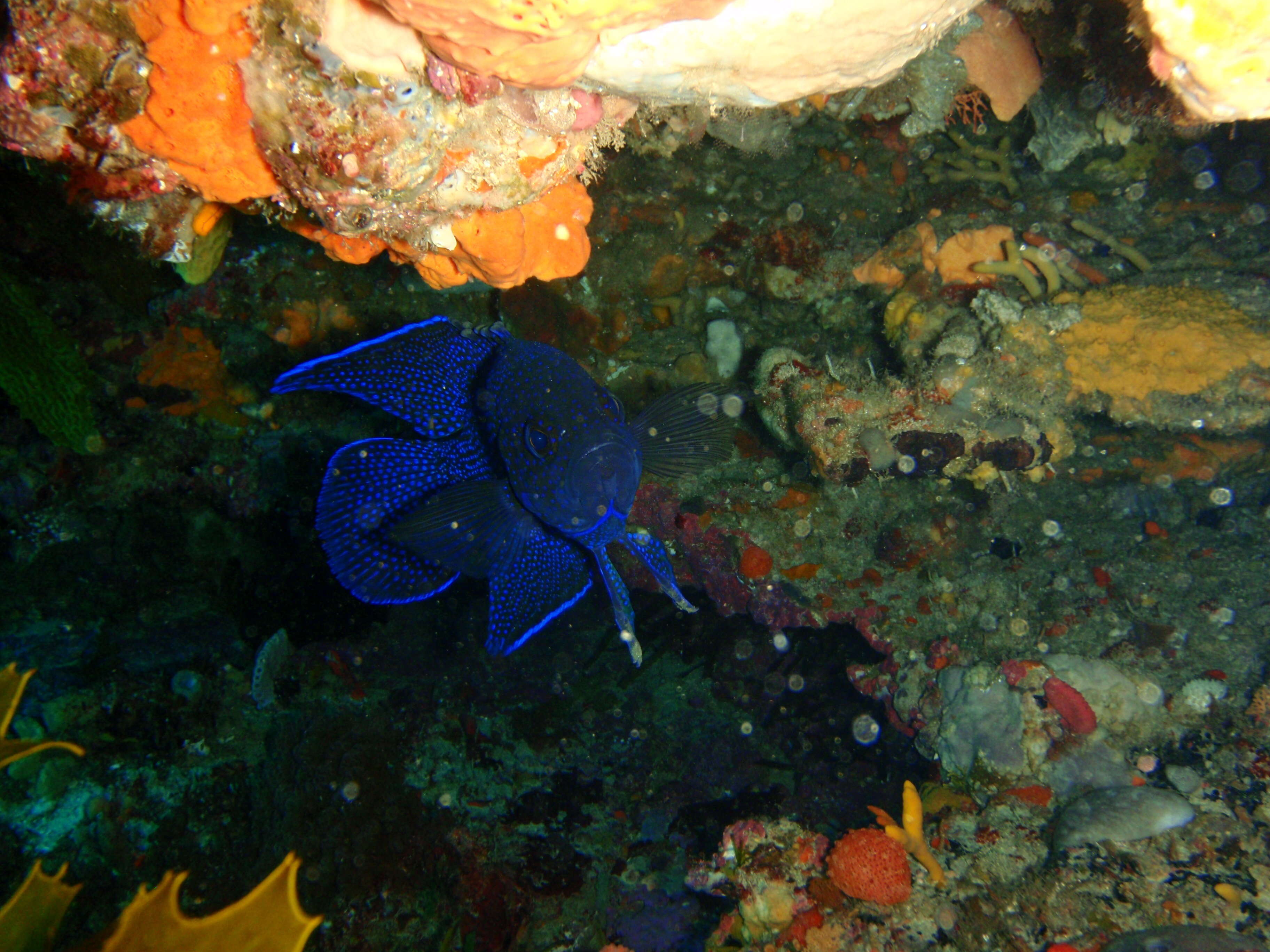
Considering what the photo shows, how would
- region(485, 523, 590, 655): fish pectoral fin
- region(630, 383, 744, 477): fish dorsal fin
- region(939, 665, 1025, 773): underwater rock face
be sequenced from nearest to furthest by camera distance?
region(630, 383, 744, 477): fish dorsal fin < region(485, 523, 590, 655): fish pectoral fin < region(939, 665, 1025, 773): underwater rock face

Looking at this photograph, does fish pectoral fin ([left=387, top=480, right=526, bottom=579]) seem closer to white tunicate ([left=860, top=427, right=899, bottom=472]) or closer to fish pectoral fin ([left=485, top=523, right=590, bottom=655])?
fish pectoral fin ([left=485, top=523, right=590, bottom=655])

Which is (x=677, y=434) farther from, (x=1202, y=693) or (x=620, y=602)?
(x=1202, y=693)

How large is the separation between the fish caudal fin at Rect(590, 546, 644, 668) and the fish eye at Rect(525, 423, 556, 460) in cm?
76

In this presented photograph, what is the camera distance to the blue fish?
10.8 feet

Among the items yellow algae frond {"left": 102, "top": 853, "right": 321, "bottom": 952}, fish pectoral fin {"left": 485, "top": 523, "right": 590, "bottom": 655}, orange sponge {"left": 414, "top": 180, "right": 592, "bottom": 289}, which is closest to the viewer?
yellow algae frond {"left": 102, "top": 853, "right": 321, "bottom": 952}

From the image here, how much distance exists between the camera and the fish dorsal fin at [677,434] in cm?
360

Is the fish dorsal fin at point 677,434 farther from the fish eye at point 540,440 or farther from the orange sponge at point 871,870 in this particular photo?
the orange sponge at point 871,870

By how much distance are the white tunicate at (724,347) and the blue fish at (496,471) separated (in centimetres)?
271

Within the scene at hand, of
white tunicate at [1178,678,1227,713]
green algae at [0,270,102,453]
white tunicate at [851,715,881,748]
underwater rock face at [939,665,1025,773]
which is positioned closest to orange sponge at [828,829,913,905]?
underwater rock face at [939,665,1025,773]

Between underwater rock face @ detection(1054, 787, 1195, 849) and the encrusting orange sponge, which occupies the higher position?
the encrusting orange sponge

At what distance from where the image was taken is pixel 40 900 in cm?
270

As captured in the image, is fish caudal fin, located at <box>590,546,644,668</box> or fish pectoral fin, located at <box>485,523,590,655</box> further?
fish pectoral fin, located at <box>485,523,590,655</box>

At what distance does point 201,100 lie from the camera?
6.89 ft

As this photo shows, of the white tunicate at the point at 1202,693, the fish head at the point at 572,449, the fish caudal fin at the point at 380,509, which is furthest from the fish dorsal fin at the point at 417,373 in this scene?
the white tunicate at the point at 1202,693
